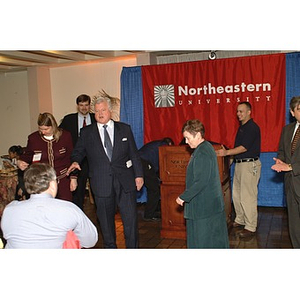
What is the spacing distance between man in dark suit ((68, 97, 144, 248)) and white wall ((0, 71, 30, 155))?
19.9ft

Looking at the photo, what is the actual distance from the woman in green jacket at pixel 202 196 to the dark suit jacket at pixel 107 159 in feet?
2.42

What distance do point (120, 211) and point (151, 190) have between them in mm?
2287

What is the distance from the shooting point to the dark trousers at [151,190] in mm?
6066

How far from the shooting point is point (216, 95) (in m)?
6.50

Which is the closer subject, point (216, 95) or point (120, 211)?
point (120, 211)

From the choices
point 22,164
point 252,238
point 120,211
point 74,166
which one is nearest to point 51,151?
point 22,164

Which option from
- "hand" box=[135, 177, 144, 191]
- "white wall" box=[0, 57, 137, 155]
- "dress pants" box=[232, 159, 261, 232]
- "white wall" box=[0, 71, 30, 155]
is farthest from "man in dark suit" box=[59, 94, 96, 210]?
"white wall" box=[0, 71, 30, 155]

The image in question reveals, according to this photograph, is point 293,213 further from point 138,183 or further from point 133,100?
point 133,100

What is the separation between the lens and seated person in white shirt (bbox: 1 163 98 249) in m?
2.10

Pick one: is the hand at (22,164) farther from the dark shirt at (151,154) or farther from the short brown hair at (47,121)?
the dark shirt at (151,154)
